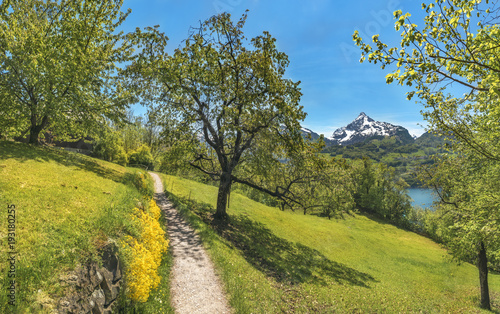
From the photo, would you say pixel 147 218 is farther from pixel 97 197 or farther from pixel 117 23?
pixel 117 23

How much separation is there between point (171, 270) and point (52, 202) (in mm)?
5915

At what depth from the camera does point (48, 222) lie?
6.74 metres

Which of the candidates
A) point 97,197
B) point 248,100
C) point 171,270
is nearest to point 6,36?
point 97,197

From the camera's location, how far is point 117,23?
18.3 meters

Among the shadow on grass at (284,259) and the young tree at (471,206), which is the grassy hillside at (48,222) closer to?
the shadow on grass at (284,259)

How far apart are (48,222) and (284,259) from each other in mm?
14635

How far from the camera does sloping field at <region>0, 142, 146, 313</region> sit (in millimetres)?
4750

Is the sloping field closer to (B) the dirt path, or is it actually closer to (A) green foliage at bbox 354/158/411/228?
(B) the dirt path

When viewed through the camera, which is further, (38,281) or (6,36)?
(6,36)

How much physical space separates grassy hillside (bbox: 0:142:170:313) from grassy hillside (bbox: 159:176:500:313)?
614 cm

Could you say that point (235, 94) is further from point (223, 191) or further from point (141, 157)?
point (141, 157)

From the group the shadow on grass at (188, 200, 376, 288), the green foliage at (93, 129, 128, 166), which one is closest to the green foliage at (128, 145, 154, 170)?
the green foliage at (93, 129, 128, 166)

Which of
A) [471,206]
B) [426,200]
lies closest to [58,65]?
[471,206]

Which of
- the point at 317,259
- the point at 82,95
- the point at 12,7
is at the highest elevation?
the point at 12,7
